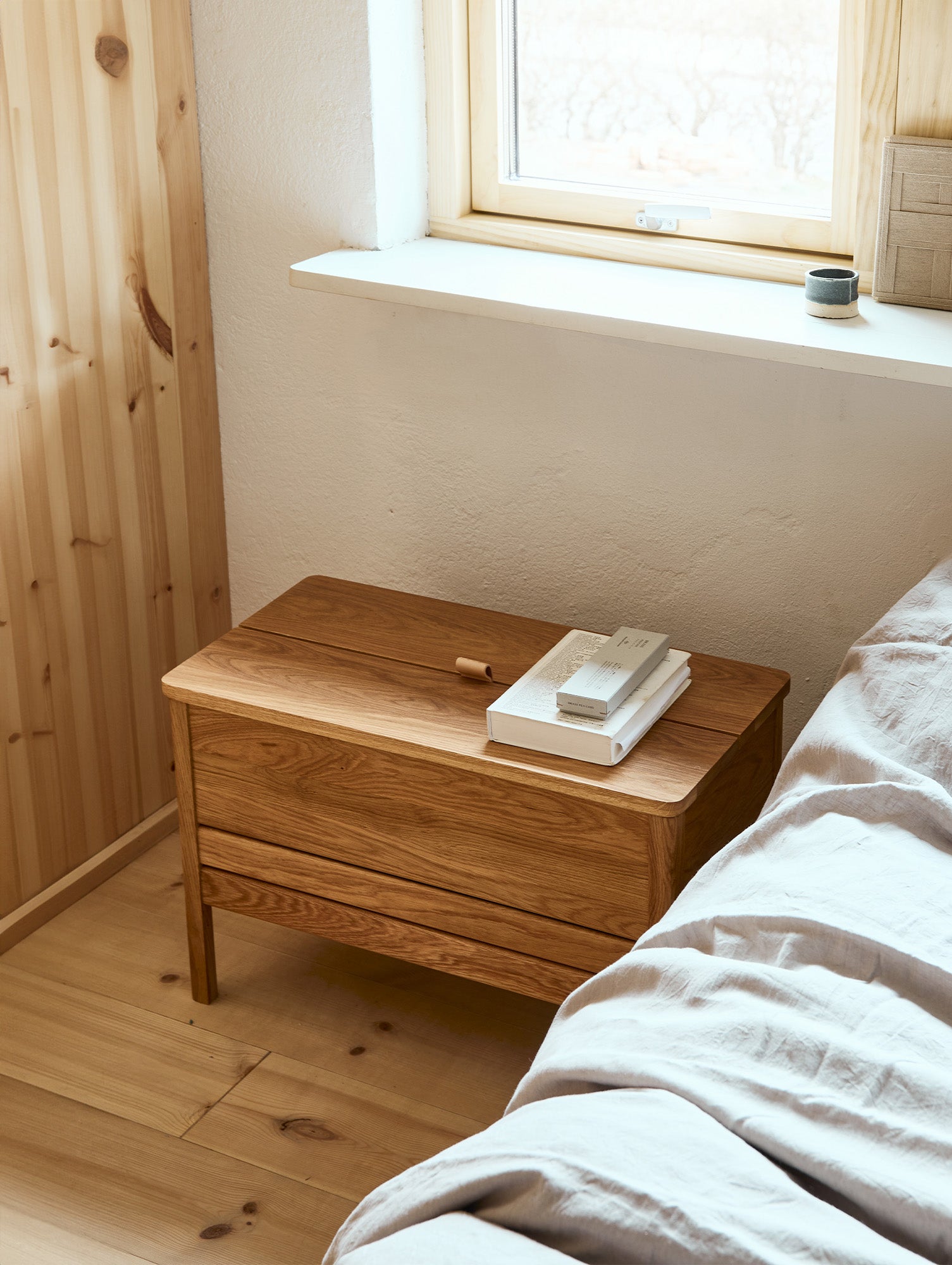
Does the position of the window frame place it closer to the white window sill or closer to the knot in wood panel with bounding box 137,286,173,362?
the white window sill

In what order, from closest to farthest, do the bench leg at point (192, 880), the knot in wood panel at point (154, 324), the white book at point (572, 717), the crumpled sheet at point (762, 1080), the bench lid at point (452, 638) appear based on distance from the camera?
1. the crumpled sheet at point (762, 1080)
2. the white book at point (572, 717)
3. the bench lid at point (452, 638)
4. the bench leg at point (192, 880)
5. the knot in wood panel at point (154, 324)

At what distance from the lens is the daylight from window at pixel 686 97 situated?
67.9 inches

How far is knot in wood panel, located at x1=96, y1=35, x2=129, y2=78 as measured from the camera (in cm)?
184

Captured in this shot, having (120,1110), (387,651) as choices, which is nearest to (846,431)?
(387,651)

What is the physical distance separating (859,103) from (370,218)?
64 cm

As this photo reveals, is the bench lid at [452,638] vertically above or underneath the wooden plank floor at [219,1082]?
above

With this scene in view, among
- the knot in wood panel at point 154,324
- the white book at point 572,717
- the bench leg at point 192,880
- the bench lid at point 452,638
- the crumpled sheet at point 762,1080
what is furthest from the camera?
the knot in wood panel at point 154,324

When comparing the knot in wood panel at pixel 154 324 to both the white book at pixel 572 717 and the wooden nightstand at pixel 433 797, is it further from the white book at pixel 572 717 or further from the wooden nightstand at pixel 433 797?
the white book at pixel 572 717

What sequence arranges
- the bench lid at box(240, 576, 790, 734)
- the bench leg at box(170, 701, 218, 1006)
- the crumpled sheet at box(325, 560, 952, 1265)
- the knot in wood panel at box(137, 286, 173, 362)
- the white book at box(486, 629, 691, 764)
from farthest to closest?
the knot in wood panel at box(137, 286, 173, 362) < the bench leg at box(170, 701, 218, 1006) < the bench lid at box(240, 576, 790, 734) < the white book at box(486, 629, 691, 764) < the crumpled sheet at box(325, 560, 952, 1265)

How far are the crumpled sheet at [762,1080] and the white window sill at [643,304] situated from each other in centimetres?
45

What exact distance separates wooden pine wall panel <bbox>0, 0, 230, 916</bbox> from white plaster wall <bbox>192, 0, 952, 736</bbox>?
76 millimetres

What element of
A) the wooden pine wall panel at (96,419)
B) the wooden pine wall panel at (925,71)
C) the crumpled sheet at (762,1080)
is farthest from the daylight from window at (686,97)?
the crumpled sheet at (762,1080)

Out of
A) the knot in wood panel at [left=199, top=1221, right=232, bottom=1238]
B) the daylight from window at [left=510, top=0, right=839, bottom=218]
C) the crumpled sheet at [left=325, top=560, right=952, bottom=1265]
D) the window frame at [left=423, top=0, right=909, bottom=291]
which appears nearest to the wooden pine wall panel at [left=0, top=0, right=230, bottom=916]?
the window frame at [left=423, top=0, right=909, bottom=291]

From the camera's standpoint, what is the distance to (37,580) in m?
1.92
